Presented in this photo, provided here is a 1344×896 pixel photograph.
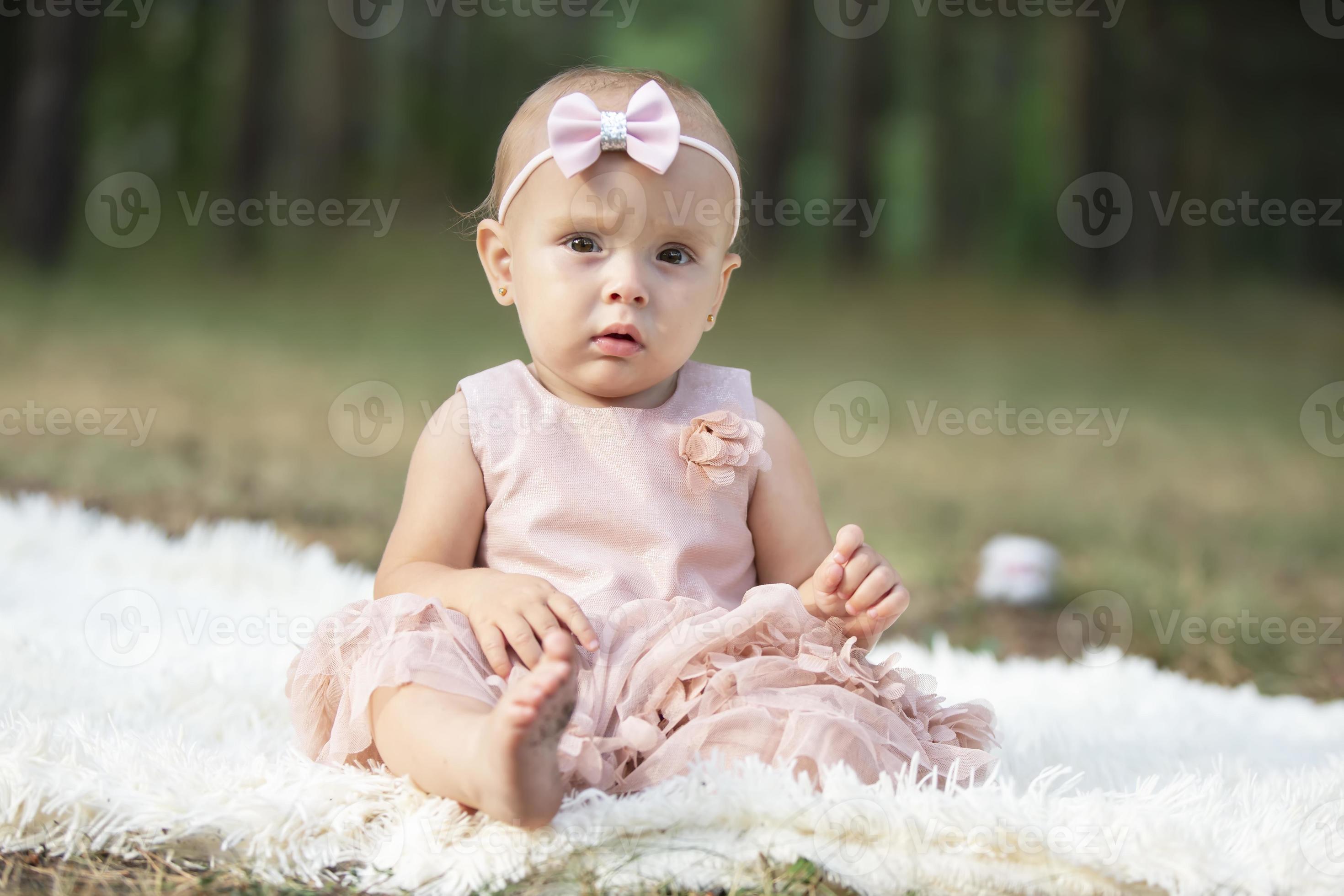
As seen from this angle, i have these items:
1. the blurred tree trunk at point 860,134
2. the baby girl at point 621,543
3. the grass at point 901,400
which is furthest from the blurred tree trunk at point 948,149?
the baby girl at point 621,543

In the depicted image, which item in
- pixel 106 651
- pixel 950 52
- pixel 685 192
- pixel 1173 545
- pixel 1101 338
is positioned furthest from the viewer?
pixel 950 52

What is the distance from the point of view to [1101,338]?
196 inches

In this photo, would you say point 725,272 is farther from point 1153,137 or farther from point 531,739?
point 1153,137

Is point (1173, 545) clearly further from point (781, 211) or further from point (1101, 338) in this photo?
point (781, 211)

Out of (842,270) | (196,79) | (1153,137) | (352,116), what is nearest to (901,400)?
(842,270)

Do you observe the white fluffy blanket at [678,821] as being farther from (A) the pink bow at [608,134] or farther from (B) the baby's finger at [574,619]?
(A) the pink bow at [608,134]

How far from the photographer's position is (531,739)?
85 centimetres

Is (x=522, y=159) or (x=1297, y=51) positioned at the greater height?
(x=1297, y=51)

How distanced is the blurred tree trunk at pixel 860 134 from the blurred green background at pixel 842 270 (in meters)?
0.02

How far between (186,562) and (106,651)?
386mm

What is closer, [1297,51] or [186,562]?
[186,562]

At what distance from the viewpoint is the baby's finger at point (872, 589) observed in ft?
3.66

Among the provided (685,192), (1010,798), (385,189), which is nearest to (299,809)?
(1010,798)

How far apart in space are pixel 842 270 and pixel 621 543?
15.8 feet
